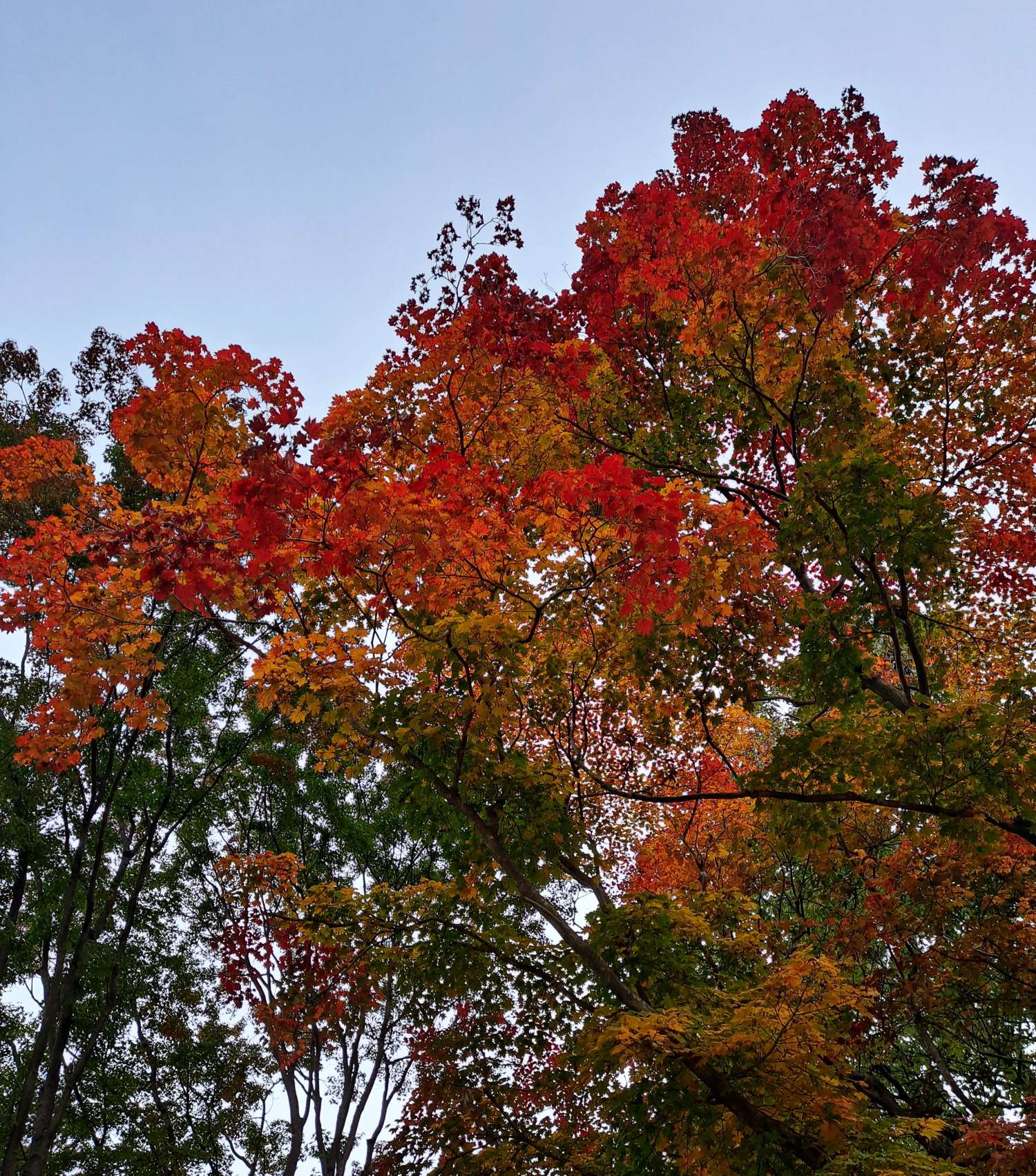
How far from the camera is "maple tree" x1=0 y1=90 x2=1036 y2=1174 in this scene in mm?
4430

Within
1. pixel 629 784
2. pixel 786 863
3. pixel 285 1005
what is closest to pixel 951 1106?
pixel 786 863

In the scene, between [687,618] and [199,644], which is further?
[199,644]

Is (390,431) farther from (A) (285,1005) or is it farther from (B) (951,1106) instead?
(B) (951,1106)

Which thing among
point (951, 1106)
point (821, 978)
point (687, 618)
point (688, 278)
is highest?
point (688, 278)

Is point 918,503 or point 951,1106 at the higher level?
point 918,503

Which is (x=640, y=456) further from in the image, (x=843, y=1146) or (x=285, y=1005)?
(x=285, y=1005)

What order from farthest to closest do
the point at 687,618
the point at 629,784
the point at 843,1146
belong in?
the point at 629,784
the point at 687,618
the point at 843,1146

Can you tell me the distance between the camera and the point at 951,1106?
7918 mm

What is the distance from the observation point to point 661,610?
458 cm

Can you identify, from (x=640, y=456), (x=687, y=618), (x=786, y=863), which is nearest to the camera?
(x=687, y=618)

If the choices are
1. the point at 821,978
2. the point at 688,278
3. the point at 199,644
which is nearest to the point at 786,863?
the point at 821,978

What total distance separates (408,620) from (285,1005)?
451cm

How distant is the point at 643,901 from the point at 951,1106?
17.4 ft

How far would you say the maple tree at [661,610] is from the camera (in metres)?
4.43
